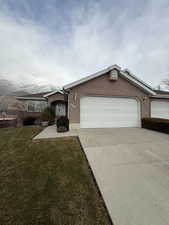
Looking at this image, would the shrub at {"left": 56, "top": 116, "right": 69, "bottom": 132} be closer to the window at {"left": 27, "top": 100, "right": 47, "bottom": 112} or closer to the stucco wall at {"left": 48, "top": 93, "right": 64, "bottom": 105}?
the stucco wall at {"left": 48, "top": 93, "right": 64, "bottom": 105}

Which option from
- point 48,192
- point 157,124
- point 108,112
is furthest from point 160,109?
point 48,192

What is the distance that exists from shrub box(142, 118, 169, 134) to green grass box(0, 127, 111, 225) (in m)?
6.51

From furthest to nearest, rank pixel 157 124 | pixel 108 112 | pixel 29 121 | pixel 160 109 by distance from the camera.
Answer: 1. pixel 29 121
2. pixel 160 109
3. pixel 108 112
4. pixel 157 124

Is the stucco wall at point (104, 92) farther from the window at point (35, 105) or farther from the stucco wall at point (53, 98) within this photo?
the window at point (35, 105)

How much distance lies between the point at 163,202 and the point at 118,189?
2.65 ft

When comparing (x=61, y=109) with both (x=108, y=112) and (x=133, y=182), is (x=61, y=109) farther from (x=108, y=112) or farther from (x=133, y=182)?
(x=133, y=182)

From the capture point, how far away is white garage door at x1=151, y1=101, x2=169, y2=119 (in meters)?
10.6

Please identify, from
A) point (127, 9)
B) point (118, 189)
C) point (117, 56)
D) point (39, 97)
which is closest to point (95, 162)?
point (118, 189)

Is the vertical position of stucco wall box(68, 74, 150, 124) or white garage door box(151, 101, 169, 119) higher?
stucco wall box(68, 74, 150, 124)

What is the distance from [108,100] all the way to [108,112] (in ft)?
3.42

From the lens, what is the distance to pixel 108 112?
29.9 ft

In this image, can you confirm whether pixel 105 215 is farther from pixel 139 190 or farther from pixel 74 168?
pixel 74 168

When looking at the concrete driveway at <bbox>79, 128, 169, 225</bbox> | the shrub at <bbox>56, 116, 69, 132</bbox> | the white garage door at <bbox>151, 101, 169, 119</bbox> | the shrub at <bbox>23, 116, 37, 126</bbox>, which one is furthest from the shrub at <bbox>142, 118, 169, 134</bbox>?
the shrub at <bbox>23, 116, 37, 126</bbox>

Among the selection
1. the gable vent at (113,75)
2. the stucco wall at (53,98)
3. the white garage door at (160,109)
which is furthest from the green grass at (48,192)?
the stucco wall at (53,98)
